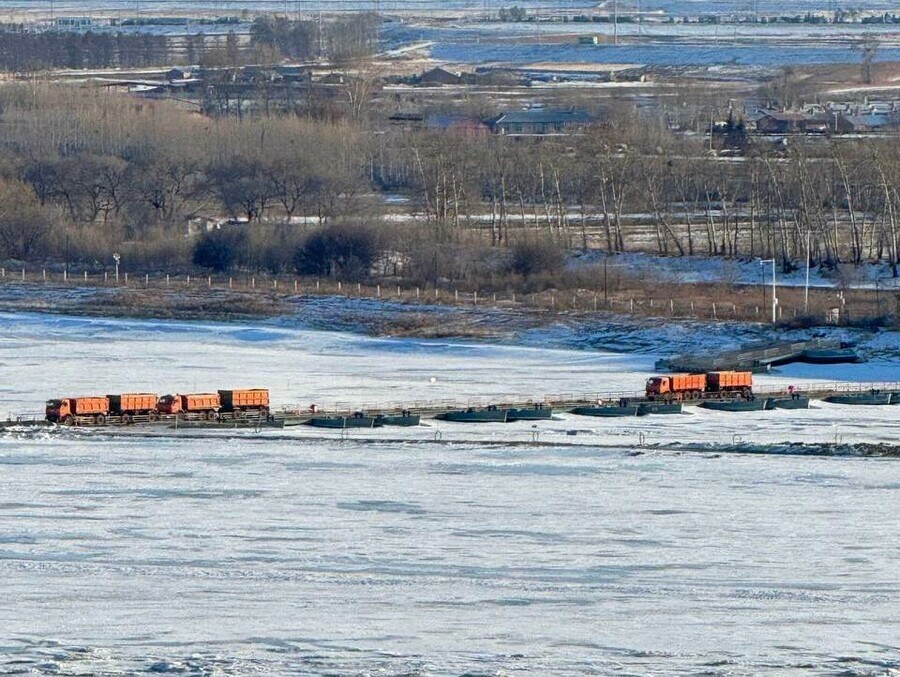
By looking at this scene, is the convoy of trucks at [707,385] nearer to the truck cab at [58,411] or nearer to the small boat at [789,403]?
the small boat at [789,403]

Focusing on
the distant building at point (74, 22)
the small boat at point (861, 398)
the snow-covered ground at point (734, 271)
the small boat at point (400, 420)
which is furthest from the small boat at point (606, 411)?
the distant building at point (74, 22)

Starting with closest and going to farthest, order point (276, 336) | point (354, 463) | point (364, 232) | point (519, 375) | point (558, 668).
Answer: point (558, 668) < point (354, 463) < point (519, 375) < point (276, 336) < point (364, 232)

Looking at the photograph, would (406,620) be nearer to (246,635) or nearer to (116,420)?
(246,635)

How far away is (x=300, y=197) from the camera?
48906 millimetres

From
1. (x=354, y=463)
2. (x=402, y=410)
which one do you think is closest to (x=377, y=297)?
(x=402, y=410)

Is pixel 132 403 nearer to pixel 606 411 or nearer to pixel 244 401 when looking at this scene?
pixel 244 401

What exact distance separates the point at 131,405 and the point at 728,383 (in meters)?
8.29

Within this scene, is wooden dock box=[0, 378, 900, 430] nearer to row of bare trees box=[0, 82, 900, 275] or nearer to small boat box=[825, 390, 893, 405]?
small boat box=[825, 390, 893, 405]

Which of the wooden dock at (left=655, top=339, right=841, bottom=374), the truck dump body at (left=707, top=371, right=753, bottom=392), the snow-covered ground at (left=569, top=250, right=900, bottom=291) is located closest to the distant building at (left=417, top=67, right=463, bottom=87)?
the snow-covered ground at (left=569, top=250, right=900, bottom=291)

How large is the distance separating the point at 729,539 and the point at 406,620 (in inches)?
169

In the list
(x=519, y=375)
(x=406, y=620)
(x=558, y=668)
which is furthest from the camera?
(x=519, y=375)

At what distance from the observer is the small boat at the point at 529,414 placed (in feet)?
88.7

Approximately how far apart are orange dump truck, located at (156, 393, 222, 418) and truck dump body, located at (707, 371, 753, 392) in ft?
22.7

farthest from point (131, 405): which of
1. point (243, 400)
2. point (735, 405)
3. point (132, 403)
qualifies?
point (735, 405)
